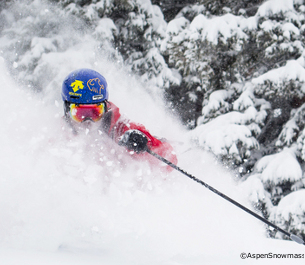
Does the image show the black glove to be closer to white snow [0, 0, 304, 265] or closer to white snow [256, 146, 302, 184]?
white snow [0, 0, 304, 265]

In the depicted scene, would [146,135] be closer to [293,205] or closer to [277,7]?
[293,205]

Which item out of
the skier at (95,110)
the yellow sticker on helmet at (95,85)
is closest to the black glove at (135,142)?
the skier at (95,110)

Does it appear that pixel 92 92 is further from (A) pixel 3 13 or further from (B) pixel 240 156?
(A) pixel 3 13

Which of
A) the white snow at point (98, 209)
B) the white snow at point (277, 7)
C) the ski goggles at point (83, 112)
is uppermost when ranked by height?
the white snow at point (277, 7)

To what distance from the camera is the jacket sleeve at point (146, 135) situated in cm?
342

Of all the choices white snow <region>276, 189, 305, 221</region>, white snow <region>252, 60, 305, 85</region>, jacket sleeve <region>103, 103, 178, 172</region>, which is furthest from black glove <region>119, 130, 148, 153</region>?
white snow <region>276, 189, 305, 221</region>

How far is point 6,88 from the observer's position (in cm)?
586

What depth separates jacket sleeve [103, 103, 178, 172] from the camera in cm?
342

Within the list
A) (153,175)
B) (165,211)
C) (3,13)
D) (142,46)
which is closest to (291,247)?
(165,211)

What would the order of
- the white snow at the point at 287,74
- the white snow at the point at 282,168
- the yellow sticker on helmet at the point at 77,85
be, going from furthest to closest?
the white snow at the point at 282,168 → the white snow at the point at 287,74 → the yellow sticker on helmet at the point at 77,85

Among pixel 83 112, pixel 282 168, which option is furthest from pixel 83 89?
pixel 282 168

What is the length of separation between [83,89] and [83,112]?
0.24 meters

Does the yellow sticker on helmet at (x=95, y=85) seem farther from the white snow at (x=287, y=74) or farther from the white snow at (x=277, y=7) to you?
the white snow at (x=277, y=7)

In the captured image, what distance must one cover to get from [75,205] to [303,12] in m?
4.91
